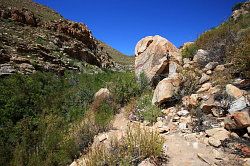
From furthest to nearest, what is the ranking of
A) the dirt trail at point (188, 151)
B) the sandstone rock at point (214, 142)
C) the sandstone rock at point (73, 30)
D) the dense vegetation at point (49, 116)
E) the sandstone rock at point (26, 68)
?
the sandstone rock at point (73, 30), the sandstone rock at point (26, 68), the dense vegetation at point (49, 116), the sandstone rock at point (214, 142), the dirt trail at point (188, 151)

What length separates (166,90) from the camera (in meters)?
6.69

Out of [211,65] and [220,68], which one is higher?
[211,65]

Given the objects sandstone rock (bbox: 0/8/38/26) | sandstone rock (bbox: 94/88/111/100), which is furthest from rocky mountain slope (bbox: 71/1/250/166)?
sandstone rock (bbox: 0/8/38/26)

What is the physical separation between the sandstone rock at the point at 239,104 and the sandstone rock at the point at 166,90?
1.65 m

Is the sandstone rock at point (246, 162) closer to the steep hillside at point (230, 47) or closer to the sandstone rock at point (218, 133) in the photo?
the sandstone rock at point (218, 133)

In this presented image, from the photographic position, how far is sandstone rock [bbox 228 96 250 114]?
5049mm

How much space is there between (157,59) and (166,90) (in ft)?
6.22

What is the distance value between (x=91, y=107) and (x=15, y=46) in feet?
25.0

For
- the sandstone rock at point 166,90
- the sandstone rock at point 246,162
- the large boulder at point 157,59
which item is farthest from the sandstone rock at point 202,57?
the sandstone rock at point 246,162

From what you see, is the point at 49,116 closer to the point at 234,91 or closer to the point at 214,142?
the point at 214,142

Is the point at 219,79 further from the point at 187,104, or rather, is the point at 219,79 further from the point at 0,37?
the point at 0,37

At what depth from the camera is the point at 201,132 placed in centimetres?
508

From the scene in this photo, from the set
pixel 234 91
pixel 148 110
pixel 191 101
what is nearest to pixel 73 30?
pixel 148 110

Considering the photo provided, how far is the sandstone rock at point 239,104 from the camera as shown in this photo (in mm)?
5049
